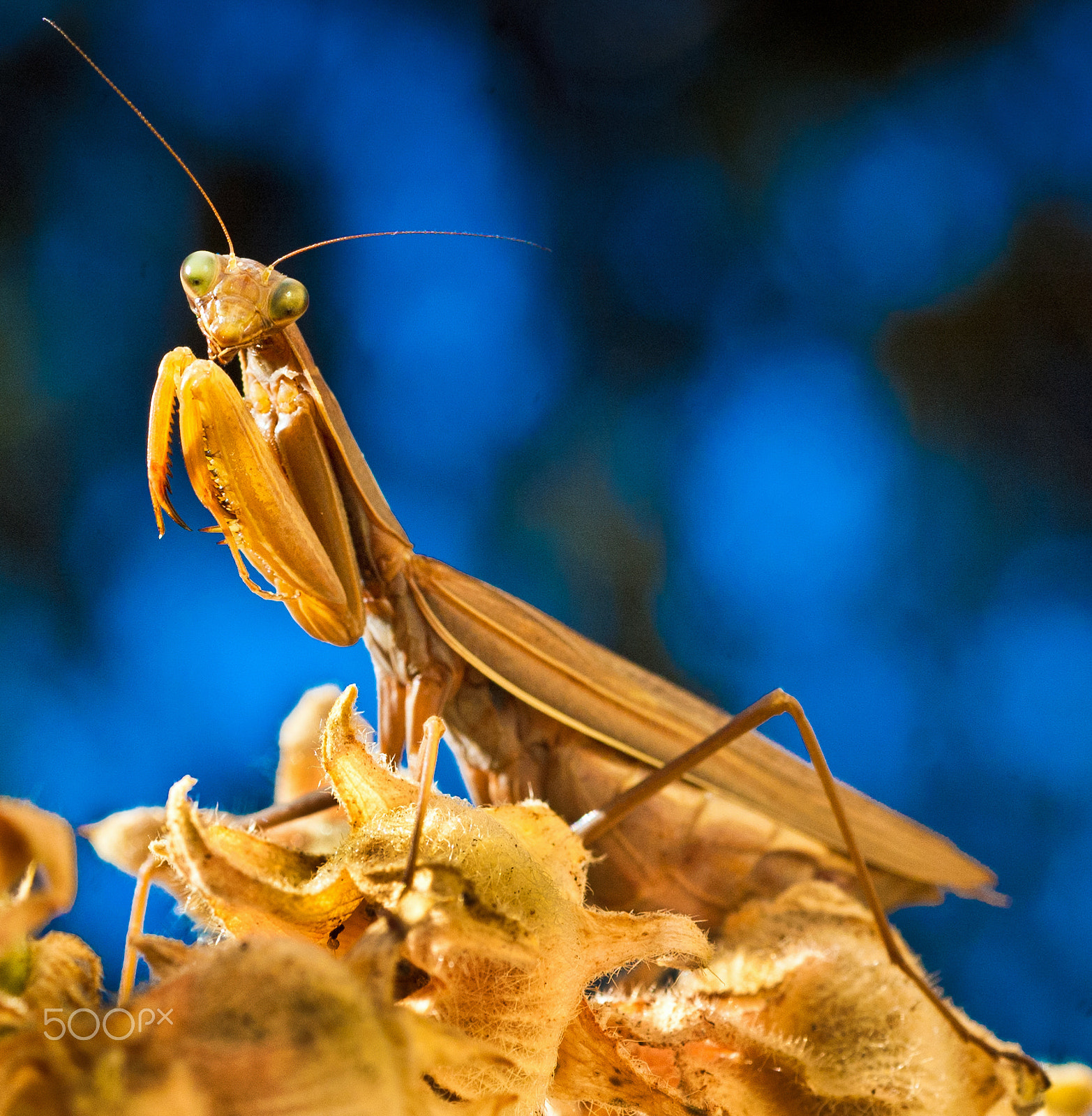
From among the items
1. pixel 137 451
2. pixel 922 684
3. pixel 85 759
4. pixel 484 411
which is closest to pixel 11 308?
pixel 137 451

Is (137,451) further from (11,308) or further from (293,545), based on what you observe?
(293,545)

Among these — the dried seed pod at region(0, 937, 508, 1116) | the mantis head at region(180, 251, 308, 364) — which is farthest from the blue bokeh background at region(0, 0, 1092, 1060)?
the dried seed pod at region(0, 937, 508, 1116)

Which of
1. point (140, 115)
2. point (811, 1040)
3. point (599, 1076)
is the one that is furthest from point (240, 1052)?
point (140, 115)

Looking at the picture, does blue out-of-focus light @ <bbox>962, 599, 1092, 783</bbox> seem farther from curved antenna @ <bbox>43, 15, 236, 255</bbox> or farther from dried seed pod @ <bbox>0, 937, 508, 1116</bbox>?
dried seed pod @ <bbox>0, 937, 508, 1116</bbox>

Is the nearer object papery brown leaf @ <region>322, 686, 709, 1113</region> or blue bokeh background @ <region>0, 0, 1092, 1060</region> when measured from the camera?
papery brown leaf @ <region>322, 686, 709, 1113</region>

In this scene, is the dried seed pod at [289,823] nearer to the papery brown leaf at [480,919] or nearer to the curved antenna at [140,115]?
the papery brown leaf at [480,919]

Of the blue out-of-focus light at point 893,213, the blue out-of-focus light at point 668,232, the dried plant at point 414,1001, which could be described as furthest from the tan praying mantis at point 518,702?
the blue out-of-focus light at point 893,213
